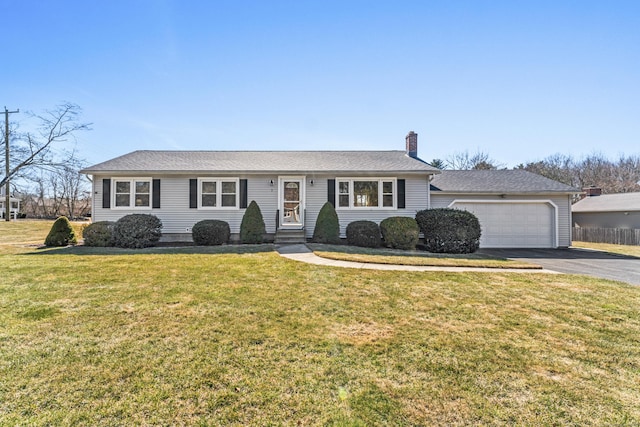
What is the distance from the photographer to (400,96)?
13297 millimetres

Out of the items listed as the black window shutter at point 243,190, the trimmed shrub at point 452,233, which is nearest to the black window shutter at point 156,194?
the black window shutter at point 243,190

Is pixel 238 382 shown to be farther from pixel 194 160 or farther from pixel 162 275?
pixel 194 160

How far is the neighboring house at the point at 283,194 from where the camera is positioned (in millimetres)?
12742

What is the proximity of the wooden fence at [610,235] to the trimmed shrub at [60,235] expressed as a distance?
26143 mm

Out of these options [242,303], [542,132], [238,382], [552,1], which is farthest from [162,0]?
[542,132]

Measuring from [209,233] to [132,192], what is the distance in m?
4.30

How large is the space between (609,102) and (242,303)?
18924 millimetres

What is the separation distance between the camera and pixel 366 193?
43.2 feet

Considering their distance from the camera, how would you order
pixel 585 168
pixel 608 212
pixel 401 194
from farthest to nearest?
pixel 585 168 → pixel 608 212 → pixel 401 194

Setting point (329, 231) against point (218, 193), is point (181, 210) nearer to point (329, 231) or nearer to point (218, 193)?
point (218, 193)

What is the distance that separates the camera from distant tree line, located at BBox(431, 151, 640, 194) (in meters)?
35.1

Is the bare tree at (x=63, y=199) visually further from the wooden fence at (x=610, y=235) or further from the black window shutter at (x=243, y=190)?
the wooden fence at (x=610, y=235)

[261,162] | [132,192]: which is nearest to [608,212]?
[261,162]

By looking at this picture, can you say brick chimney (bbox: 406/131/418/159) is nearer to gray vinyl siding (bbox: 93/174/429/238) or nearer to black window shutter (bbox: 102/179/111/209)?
gray vinyl siding (bbox: 93/174/429/238)
